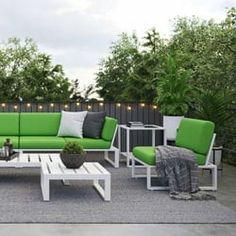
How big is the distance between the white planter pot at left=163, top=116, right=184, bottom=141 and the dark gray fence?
4.34 feet

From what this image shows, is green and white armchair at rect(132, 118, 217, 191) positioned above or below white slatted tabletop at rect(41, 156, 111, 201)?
above

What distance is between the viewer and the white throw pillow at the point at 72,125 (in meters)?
8.05

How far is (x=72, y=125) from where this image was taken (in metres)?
8.11

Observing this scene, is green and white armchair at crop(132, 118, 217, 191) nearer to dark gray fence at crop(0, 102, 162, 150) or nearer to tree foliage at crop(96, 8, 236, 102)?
tree foliage at crop(96, 8, 236, 102)

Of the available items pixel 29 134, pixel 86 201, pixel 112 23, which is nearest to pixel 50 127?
pixel 29 134

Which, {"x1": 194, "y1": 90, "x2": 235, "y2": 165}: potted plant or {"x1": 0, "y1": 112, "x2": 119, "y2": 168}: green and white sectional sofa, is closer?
{"x1": 0, "y1": 112, "x2": 119, "y2": 168}: green and white sectional sofa

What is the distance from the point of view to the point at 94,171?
5.49 metres

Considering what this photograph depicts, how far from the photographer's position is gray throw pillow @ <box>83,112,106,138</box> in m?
8.02

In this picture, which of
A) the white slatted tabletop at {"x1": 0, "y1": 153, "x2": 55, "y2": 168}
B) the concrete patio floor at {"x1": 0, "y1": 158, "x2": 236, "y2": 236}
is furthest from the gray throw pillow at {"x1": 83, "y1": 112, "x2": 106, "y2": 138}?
the concrete patio floor at {"x1": 0, "y1": 158, "x2": 236, "y2": 236}

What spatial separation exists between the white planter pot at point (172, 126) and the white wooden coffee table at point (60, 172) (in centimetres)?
232

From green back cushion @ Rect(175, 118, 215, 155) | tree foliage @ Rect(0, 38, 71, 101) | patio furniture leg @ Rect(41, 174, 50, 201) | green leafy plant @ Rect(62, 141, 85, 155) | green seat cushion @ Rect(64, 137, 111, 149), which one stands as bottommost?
patio furniture leg @ Rect(41, 174, 50, 201)

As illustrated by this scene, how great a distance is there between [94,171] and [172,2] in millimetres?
8062

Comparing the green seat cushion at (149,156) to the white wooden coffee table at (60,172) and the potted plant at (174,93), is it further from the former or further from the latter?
the potted plant at (174,93)

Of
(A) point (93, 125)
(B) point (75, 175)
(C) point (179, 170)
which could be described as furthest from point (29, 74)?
(B) point (75, 175)
